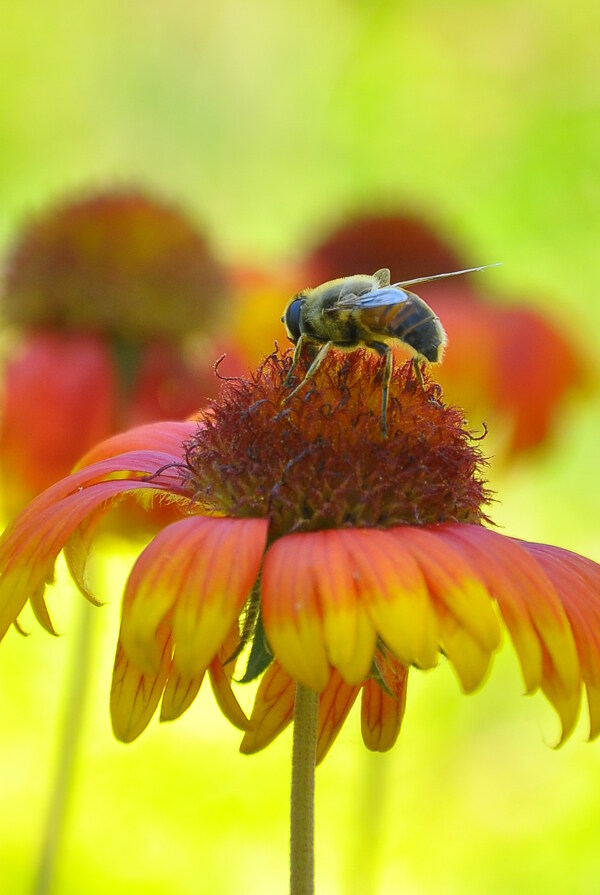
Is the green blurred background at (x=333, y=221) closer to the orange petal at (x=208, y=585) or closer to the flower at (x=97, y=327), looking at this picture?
Result: the flower at (x=97, y=327)

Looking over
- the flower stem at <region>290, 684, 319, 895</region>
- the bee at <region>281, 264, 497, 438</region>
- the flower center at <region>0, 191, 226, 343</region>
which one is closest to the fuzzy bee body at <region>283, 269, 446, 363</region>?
the bee at <region>281, 264, 497, 438</region>

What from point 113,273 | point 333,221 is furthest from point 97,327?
point 333,221

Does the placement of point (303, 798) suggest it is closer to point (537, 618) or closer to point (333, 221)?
point (537, 618)

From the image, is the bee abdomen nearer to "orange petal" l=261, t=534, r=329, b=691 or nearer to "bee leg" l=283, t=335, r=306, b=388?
"bee leg" l=283, t=335, r=306, b=388

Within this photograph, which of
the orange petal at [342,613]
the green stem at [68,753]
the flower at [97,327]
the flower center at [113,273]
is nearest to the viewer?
the orange petal at [342,613]

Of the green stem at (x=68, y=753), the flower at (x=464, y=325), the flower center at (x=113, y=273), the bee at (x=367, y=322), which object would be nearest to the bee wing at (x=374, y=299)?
the bee at (x=367, y=322)

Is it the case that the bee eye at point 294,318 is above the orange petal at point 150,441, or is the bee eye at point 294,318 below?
above
